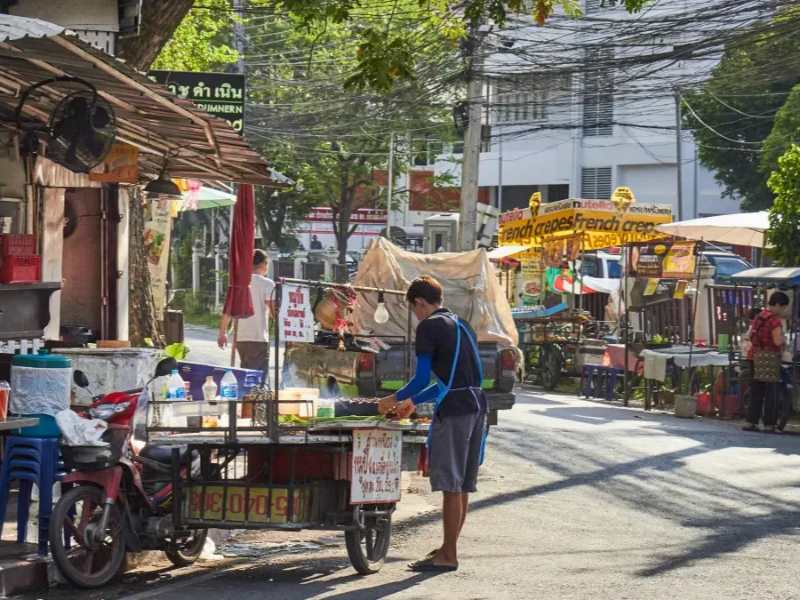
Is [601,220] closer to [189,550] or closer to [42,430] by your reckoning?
[189,550]

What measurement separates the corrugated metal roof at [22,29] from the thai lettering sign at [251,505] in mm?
2973

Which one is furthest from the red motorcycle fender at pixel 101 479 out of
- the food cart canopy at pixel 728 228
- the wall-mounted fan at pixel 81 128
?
the food cart canopy at pixel 728 228

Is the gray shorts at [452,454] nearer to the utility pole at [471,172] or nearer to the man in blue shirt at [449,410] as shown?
the man in blue shirt at [449,410]

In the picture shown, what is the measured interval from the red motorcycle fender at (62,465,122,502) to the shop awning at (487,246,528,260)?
24.2 metres

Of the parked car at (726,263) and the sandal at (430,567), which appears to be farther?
the parked car at (726,263)

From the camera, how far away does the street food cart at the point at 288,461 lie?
28.8 feet

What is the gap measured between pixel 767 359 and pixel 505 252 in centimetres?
1510

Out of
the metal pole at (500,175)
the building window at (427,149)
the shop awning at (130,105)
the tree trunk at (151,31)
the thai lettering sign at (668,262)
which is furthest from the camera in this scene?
the metal pole at (500,175)

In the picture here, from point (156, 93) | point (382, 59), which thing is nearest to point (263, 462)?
point (156, 93)

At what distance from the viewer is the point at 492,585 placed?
8703mm

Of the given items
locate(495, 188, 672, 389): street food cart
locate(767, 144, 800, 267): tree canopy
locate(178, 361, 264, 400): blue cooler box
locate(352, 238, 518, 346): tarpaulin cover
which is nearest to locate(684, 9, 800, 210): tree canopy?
locate(495, 188, 672, 389): street food cart

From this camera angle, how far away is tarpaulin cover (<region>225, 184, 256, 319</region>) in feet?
45.4

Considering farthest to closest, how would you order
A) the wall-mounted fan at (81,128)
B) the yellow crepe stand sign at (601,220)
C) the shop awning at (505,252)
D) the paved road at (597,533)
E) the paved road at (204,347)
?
1. the shop awning at (505,252)
2. the paved road at (204,347)
3. the yellow crepe stand sign at (601,220)
4. the wall-mounted fan at (81,128)
5. the paved road at (597,533)

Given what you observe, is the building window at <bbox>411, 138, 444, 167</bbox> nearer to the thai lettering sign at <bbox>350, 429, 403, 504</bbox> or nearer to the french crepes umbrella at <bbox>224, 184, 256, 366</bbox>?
the french crepes umbrella at <bbox>224, 184, 256, 366</bbox>
